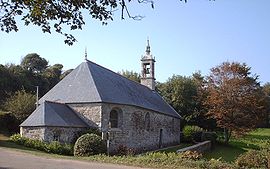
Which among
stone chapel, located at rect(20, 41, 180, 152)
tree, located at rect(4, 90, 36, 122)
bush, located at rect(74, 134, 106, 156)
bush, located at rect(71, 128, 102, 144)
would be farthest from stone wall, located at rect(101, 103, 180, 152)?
tree, located at rect(4, 90, 36, 122)

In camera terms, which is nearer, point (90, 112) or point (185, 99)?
point (90, 112)

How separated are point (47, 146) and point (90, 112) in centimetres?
501

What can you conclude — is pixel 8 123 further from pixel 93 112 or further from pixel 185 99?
pixel 185 99

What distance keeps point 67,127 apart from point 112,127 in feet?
13.5

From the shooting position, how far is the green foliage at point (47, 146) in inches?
794

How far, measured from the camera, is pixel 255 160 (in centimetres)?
1669

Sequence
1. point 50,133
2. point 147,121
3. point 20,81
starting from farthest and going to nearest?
point 20,81 < point 147,121 < point 50,133

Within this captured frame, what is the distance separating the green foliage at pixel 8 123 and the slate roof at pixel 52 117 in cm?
712

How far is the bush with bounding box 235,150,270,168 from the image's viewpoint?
16.4 metres

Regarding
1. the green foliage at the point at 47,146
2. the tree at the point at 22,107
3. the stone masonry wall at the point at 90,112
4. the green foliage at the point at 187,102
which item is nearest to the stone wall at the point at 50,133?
the green foliage at the point at 47,146

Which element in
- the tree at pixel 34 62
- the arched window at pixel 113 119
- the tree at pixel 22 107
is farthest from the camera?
the tree at pixel 34 62

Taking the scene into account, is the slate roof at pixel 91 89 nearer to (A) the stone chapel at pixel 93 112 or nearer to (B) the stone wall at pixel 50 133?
(A) the stone chapel at pixel 93 112

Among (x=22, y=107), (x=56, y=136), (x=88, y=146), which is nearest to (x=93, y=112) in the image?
(x=56, y=136)

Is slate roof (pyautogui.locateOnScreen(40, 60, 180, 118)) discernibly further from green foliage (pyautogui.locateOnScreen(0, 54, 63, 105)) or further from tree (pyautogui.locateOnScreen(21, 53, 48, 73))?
tree (pyautogui.locateOnScreen(21, 53, 48, 73))
